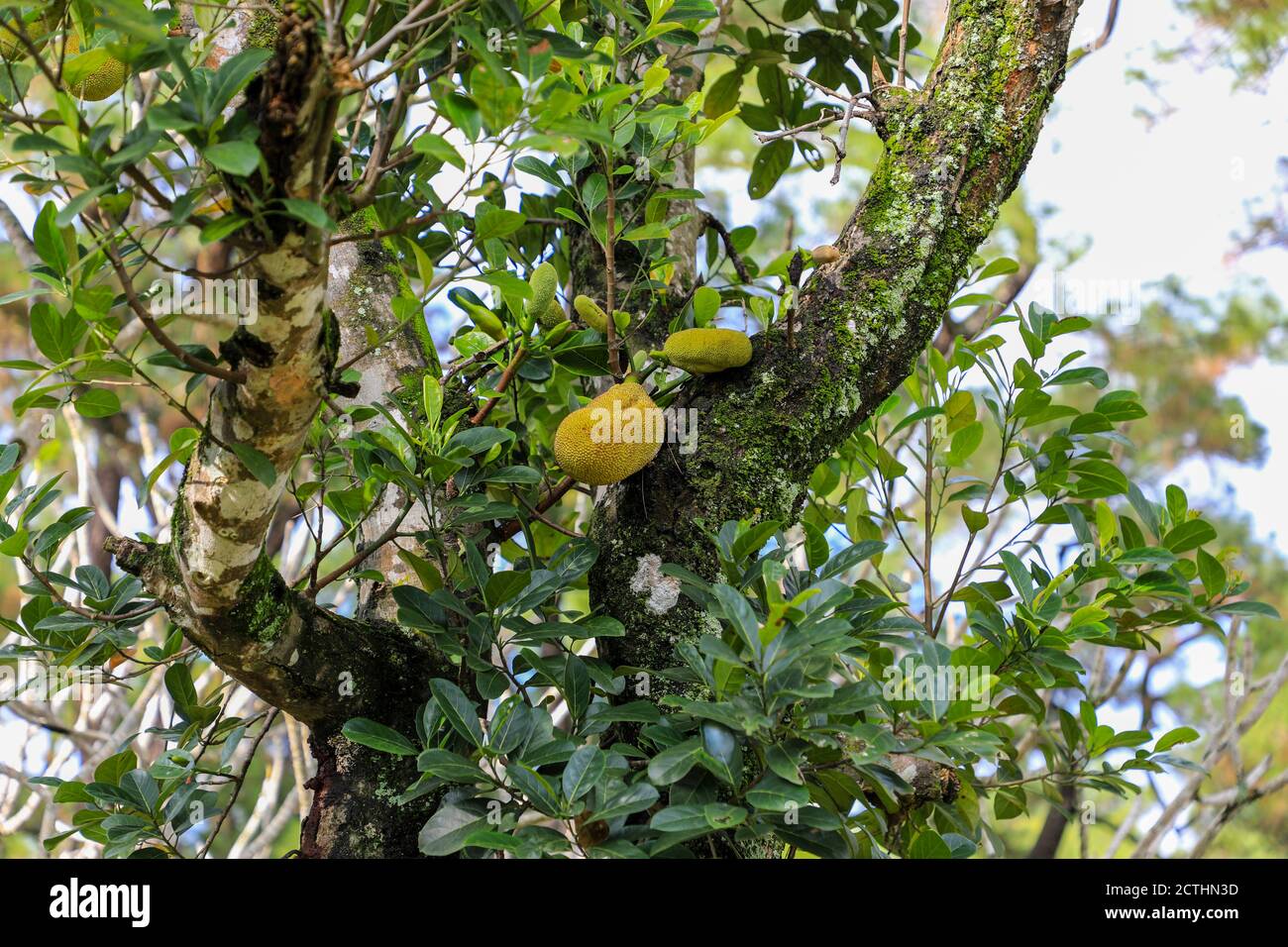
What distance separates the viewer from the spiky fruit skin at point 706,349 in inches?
47.3

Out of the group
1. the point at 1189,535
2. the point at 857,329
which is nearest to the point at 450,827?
the point at 857,329

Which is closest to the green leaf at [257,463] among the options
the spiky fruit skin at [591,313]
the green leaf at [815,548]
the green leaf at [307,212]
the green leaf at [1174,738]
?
the green leaf at [307,212]

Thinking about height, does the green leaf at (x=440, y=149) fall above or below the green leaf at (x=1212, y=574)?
above

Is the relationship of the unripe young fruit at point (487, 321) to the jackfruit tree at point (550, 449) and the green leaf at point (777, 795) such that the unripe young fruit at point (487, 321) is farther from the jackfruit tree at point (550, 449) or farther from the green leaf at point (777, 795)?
the green leaf at point (777, 795)

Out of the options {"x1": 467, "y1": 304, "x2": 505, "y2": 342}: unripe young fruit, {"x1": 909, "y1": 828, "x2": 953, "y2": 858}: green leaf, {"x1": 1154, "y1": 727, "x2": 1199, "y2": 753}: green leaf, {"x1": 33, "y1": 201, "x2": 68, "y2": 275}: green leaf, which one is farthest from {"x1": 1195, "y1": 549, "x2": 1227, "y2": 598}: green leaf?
{"x1": 33, "y1": 201, "x2": 68, "y2": 275}: green leaf

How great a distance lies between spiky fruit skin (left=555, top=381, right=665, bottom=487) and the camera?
1.13m

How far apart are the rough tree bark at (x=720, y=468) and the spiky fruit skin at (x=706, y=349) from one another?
41 millimetres

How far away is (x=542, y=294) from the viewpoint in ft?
4.03

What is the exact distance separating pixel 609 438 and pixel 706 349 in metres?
0.16

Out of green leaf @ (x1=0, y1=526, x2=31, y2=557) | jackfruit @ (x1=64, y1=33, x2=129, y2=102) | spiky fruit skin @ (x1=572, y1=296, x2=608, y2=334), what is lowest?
green leaf @ (x1=0, y1=526, x2=31, y2=557)

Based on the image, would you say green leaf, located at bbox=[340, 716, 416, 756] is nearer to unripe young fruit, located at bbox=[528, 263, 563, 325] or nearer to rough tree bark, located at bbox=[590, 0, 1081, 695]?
rough tree bark, located at bbox=[590, 0, 1081, 695]

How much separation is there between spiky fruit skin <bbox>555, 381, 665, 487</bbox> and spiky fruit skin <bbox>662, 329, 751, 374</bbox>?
3.0 inches
